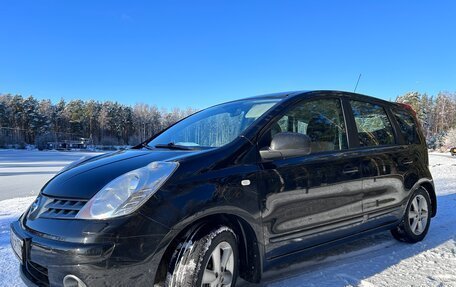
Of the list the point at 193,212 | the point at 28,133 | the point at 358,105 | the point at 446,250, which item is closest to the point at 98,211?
the point at 193,212

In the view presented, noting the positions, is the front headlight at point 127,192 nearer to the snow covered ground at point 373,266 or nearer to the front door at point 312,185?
the front door at point 312,185

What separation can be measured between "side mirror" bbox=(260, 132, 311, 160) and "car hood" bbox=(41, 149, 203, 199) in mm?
567

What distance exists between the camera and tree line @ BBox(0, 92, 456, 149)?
263 ft

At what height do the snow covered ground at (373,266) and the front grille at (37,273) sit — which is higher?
the front grille at (37,273)

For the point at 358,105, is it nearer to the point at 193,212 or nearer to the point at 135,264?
the point at 193,212

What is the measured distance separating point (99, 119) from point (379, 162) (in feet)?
321

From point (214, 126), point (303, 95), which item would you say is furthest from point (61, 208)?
point (303, 95)

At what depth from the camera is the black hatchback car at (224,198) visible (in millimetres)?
2152

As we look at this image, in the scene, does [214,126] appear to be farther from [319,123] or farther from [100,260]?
[100,260]

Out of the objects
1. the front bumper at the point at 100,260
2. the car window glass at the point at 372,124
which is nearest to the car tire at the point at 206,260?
the front bumper at the point at 100,260

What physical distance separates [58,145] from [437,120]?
94.2 meters

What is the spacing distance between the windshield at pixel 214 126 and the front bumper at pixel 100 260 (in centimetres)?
104

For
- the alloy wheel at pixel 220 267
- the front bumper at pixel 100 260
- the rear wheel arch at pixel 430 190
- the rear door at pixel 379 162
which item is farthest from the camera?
the rear wheel arch at pixel 430 190

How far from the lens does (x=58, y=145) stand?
6059cm
